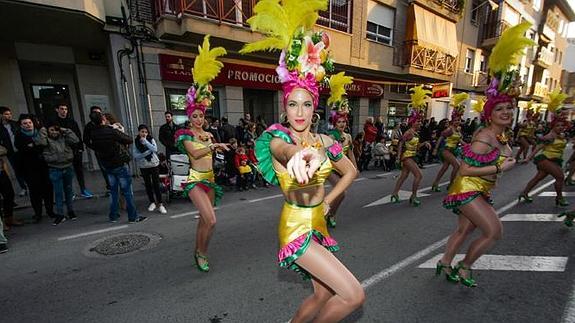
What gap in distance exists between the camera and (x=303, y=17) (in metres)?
2.09

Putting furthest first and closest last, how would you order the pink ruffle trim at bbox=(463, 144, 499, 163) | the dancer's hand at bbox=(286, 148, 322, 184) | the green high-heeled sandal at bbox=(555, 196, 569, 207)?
the green high-heeled sandal at bbox=(555, 196, 569, 207) < the pink ruffle trim at bbox=(463, 144, 499, 163) < the dancer's hand at bbox=(286, 148, 322, 184)

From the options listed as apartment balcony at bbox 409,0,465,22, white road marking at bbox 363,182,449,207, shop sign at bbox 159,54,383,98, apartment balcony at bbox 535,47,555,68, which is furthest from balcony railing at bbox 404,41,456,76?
apartment balcony at bbox 535,47,555,68

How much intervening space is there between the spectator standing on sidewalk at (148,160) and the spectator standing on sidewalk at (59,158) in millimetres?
1208

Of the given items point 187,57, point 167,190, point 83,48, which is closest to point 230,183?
point 167,190

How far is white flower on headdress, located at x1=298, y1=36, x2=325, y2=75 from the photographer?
2043mm

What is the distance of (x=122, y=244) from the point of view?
4.39m

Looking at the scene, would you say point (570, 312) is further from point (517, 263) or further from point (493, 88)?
point (493, 88)

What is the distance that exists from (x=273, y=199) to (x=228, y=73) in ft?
20.5

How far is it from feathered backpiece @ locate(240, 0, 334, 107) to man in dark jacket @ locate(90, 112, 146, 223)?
4.38m

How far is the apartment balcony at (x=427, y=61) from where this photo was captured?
15.1 m

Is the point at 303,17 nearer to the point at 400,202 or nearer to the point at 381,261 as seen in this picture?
the point at 381,261

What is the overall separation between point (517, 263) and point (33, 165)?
8481 mm

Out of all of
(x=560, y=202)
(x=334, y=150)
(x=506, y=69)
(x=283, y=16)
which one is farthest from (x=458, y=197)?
(x=560, y=202)

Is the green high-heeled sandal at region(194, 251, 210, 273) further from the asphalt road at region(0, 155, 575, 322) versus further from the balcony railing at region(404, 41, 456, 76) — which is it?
the balcony railing at region(404, 41, 456, 76)
